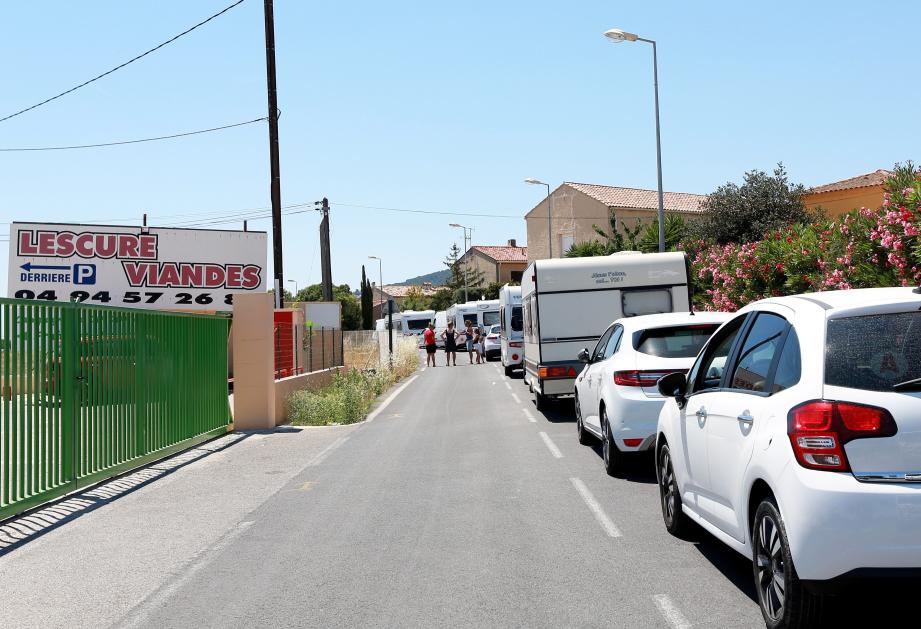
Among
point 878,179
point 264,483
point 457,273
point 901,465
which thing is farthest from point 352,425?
point 457,273

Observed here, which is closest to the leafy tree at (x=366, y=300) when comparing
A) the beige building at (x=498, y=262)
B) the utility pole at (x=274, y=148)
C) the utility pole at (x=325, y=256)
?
the beige building at (x=498, y=262)

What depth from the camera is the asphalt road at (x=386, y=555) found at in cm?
524

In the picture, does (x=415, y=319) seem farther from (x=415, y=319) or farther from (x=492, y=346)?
(x=492, y=346)

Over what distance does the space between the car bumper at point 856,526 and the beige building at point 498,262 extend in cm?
9247

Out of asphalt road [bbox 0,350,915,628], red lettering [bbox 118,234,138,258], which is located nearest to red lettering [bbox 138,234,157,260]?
red lettering [bbox 118,234,138,258]

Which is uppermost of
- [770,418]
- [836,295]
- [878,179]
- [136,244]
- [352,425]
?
[878,179]

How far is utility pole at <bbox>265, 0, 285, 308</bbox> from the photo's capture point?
22.7 metres

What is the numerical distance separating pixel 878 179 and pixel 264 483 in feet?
144

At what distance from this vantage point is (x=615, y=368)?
9844 mm

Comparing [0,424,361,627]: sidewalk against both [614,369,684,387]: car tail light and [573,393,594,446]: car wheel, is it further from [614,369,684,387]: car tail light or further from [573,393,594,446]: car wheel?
[614,369,684,387]: car tail light

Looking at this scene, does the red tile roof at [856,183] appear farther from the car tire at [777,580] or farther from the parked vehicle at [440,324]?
the car tire at [777,580]

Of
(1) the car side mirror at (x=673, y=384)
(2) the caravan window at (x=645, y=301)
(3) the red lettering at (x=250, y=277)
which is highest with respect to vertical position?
(3) the red lettering at (x=250, y=277)

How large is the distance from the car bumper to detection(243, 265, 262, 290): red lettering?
24.9 metres

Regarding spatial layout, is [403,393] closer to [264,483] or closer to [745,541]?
[264,483]
